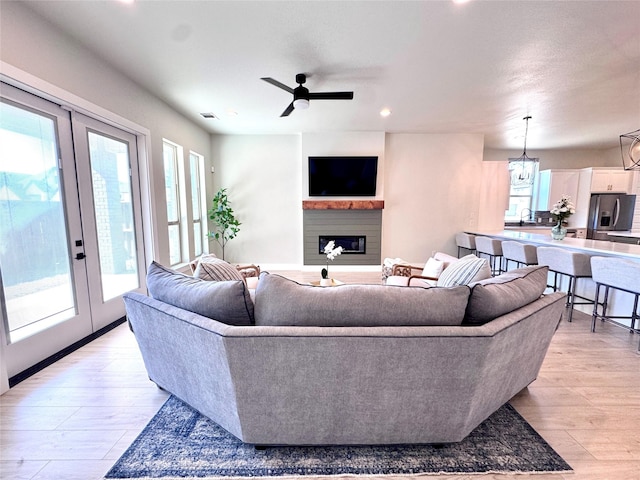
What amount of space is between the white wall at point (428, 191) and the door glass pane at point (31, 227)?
500 centimetres

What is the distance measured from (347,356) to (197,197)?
4.99m

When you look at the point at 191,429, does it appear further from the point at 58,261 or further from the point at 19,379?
the point at 58,261

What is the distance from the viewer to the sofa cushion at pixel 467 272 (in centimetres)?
213

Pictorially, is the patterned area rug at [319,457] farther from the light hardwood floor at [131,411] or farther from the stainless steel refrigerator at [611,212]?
the stainless steel refrigerator at [611,212]

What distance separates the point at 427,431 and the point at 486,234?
4.72 metres

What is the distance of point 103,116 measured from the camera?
2729 millimetres

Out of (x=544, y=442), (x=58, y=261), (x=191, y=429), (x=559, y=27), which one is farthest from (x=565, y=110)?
(x=58, y=261)

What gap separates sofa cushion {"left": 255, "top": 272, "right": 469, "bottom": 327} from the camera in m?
1.27

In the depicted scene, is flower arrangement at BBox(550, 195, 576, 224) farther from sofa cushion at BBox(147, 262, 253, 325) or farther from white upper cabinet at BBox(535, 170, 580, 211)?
sofa cushion at BBox(147, 262, 253, 325)

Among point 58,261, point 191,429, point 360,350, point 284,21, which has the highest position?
point 284,21

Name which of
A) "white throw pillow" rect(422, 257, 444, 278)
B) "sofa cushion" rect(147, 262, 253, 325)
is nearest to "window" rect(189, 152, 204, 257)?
"sofa cushion" rect(147, 262, 253, 325)

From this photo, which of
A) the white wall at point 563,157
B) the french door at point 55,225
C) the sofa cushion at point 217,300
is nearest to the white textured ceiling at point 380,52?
the french door at point 55,225

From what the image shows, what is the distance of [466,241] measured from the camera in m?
5.34

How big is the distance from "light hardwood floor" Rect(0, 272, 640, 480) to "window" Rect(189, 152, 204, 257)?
292 cm
